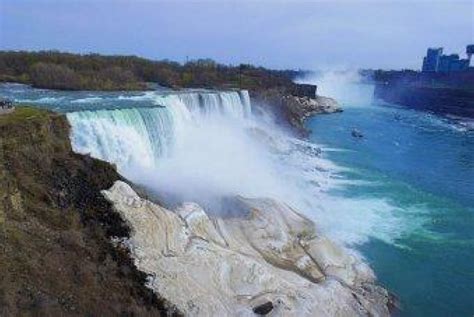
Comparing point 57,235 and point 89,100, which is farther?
point 89,100

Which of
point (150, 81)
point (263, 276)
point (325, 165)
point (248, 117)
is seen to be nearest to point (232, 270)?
point (263, 276)

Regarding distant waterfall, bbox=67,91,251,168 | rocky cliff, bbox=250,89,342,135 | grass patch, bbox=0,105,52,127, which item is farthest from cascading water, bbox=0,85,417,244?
rocky cliff, bbox=250,89,342,135

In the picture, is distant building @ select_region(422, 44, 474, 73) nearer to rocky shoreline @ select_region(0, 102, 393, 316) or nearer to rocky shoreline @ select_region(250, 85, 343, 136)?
rocky shoreline @ select_region(250, 85, 343, 136)

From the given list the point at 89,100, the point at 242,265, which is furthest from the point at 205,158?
the point at 242,265

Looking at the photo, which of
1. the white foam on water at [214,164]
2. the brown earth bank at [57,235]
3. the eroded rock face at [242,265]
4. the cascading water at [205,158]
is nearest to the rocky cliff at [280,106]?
the cascading water at [205,158]

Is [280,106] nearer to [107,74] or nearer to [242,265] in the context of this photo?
[107,74]

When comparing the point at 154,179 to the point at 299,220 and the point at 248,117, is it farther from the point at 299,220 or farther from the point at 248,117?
the point at 248,117
